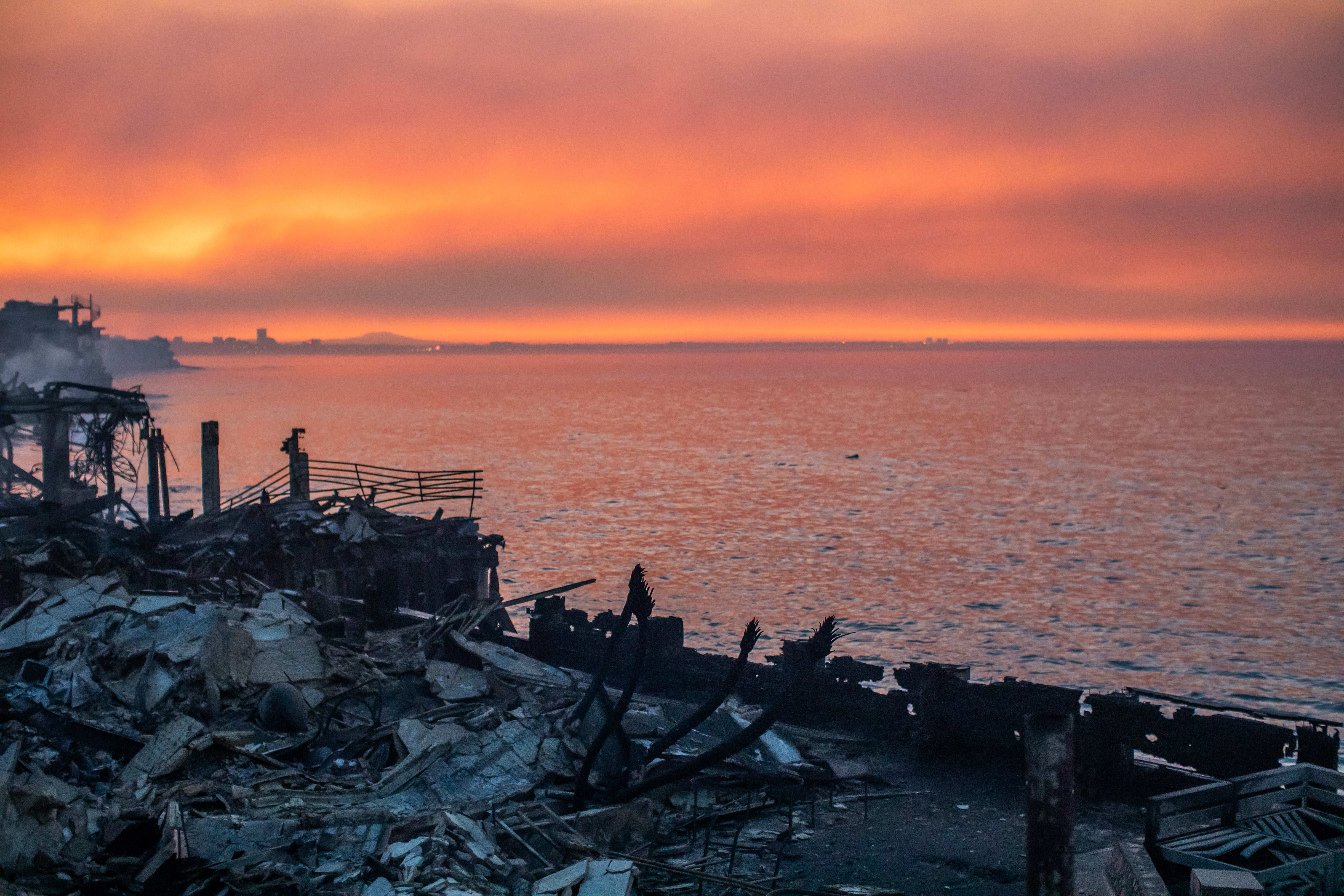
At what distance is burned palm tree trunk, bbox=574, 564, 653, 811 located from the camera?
498 inches

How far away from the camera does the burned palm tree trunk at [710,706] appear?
12.3 metres

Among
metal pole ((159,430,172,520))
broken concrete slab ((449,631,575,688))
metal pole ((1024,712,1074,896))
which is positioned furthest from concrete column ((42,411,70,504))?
metal pole ((1024,712,1074,896))

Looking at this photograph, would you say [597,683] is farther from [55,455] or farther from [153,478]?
[55,455]

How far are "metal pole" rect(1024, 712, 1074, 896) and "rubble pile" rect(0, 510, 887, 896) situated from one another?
3107 mm

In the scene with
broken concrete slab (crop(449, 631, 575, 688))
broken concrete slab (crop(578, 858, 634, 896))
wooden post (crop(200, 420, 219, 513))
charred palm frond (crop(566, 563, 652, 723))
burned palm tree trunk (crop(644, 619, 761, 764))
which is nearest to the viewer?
broken concrete slab (crop(578, 858, 634, 896))

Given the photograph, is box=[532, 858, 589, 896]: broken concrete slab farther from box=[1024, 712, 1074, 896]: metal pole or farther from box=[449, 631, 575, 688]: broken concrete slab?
box=[449, 631, 575, 688]: broken concrete slab

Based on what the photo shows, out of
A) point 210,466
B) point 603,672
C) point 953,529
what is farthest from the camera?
point 953,529

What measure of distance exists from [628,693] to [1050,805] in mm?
5595

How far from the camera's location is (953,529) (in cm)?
5778

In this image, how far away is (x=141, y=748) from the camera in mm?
13008

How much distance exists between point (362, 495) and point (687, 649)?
12.2 meters

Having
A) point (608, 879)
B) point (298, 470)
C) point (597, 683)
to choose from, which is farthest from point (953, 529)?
point (608, 879)

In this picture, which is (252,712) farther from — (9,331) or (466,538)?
(9,331)

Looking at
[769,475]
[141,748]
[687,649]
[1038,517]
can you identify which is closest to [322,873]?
[141,748]
